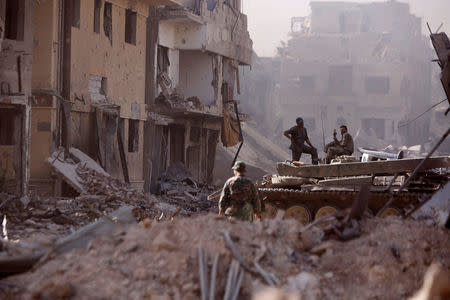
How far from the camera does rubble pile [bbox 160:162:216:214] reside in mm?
Result: 25053

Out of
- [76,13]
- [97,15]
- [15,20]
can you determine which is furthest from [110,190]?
[97,15]

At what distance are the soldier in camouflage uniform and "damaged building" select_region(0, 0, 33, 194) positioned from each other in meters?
8.91

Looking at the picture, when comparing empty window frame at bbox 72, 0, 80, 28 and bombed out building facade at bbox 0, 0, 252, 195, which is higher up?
empty window frame at bbox 72, 0, 80, 28

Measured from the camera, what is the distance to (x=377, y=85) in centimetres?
6222

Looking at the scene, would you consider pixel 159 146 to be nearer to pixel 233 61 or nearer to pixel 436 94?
pixel 233 61

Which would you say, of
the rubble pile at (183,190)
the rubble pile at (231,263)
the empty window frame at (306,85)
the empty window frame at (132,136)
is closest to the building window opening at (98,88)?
the empty window frame at (132,136)

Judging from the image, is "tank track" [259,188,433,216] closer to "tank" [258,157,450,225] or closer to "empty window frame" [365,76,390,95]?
"tank" [258,157,450,225]

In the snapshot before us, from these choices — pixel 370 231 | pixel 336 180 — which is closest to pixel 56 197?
pixel 336 180

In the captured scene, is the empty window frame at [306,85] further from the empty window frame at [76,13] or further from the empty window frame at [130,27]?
the empty window frame at [76,13]

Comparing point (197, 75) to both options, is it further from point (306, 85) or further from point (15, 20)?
point (306, 85)

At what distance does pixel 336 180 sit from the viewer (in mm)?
16906

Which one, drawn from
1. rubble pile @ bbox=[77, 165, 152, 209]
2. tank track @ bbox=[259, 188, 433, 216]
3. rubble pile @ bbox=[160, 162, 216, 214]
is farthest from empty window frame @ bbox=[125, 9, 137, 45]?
tank track @ bbox=[259, 188, 433, 216]

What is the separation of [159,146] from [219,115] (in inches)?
180

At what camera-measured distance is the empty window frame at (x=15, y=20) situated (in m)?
19.5
